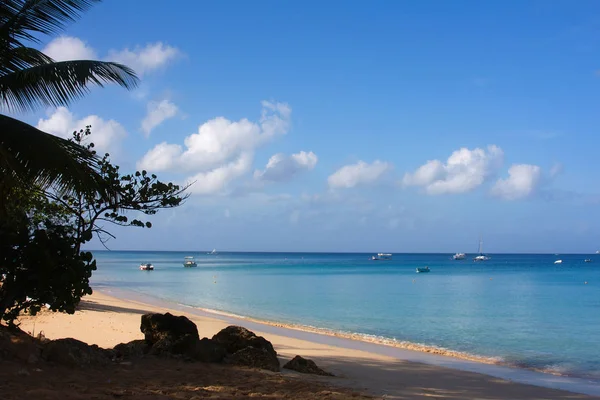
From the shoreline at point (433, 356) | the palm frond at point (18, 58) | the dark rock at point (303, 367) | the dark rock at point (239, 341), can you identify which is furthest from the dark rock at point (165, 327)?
the shoreline at point (433, 356)

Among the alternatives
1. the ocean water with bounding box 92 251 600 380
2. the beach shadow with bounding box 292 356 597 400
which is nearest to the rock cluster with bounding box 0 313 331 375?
the beach shadow with bounding box 292 356 597 400

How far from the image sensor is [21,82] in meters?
6.82

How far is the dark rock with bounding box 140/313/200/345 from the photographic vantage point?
9.04 metres

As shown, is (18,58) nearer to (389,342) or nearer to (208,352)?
(208,352)

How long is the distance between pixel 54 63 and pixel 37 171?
1.55 meters

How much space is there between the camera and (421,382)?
32.1ft

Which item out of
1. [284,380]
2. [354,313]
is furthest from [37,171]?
[354,313]

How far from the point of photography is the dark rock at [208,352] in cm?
868

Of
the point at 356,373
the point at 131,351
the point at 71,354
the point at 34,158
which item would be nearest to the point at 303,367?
the point at 356,373

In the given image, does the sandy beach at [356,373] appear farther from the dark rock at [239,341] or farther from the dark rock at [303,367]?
the dark rock at [239,341]

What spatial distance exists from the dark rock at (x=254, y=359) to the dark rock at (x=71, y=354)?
2.08 meters

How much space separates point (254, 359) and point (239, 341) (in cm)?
73

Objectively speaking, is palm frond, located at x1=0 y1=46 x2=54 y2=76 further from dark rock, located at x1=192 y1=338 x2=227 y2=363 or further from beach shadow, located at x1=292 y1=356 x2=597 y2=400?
beach shadow, located at x1=292 y1=356 x2=597 y2=400

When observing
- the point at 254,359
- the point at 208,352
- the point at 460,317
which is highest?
the point at 208,352
